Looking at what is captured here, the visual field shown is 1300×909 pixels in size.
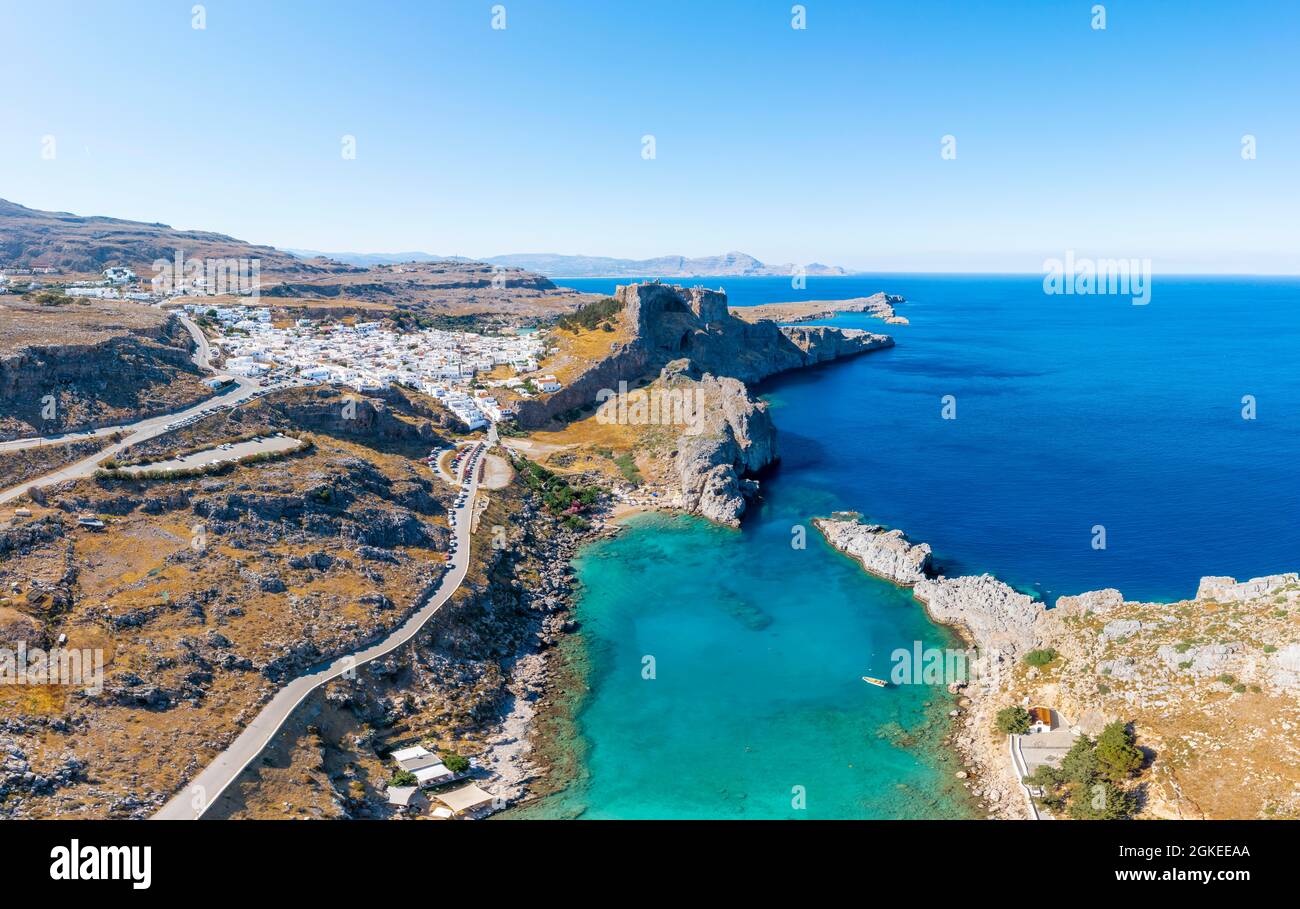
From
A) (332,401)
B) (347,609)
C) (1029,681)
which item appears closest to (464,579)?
(347,609)

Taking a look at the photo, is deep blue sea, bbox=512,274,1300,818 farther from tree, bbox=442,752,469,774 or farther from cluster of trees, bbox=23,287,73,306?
cluster of trees, bbox=23,287,73,306

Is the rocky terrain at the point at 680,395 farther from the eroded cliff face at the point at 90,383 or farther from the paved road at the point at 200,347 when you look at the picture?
the eroded cliff face at the point at 90,383

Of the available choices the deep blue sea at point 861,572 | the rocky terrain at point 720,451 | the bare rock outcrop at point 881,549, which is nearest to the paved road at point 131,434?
the deep blue sea at point 861,572

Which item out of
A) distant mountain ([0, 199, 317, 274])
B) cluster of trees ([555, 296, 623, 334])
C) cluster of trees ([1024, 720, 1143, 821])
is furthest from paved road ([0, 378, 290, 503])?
distant mountain ([0, 199, 317, 274])

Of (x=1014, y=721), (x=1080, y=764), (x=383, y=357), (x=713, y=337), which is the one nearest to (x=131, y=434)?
(x=383, y=357)

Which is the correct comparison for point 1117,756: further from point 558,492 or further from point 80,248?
point 80,248
